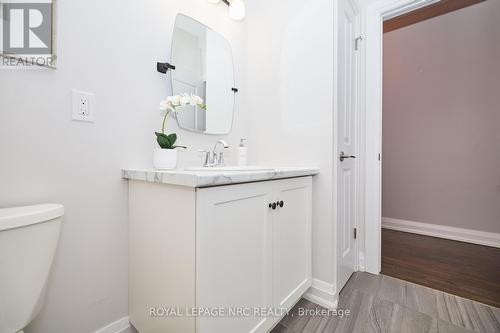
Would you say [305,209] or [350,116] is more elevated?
[350,116]

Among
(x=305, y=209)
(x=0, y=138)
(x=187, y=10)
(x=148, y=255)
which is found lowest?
(x=148, y=255)

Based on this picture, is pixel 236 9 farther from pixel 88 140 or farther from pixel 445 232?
pixel 445 232

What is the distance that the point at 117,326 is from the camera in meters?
1.02

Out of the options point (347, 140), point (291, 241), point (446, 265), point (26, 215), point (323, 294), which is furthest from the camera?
point (446, 265)

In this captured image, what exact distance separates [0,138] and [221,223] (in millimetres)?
786

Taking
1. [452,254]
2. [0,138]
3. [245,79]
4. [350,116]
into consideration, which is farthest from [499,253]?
[0,138]

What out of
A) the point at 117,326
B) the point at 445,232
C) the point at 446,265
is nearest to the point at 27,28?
the point at 117,326

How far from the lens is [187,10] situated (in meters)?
1.30

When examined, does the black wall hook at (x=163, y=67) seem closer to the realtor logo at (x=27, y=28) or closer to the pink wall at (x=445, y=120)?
the realtor logo at (x=27, y=28)

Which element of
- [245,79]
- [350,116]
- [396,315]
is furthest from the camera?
[245,79]

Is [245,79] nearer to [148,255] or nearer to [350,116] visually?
[350,116]

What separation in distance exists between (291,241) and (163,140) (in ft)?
2.65

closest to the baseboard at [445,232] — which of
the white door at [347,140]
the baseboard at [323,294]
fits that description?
the white door at [347,140]

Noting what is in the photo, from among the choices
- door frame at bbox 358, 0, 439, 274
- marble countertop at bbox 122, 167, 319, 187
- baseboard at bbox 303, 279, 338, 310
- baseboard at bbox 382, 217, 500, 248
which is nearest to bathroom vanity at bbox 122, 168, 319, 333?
marble countertop at bbox 122, 167, 319, 187
